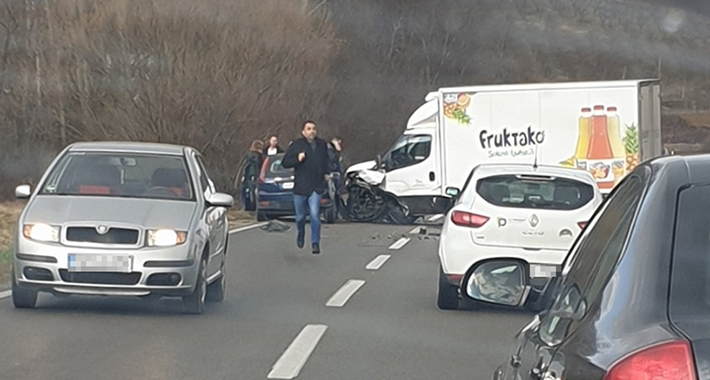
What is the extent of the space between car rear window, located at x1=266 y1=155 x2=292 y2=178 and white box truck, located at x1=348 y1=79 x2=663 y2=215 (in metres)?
2.22

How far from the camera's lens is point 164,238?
10555 millimetres

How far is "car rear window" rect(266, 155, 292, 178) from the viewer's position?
25.4 metres

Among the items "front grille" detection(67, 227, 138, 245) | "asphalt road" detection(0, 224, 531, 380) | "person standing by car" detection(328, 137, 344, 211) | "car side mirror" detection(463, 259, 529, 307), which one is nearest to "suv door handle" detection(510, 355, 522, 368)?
"car side mirror" detection(463, 259, 529, 307)

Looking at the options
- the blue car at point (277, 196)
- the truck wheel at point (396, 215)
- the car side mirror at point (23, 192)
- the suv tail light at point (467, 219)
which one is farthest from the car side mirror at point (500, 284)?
the truck wheel at point (396, 215)

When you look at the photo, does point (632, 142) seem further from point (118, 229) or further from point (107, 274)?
point (107, 274)

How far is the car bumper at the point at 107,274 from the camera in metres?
10.3

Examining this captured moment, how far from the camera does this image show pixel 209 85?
3155 cm

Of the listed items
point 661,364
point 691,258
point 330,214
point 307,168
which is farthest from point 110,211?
point 330,214

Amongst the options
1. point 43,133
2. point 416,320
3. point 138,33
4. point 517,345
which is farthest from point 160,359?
point 43,133

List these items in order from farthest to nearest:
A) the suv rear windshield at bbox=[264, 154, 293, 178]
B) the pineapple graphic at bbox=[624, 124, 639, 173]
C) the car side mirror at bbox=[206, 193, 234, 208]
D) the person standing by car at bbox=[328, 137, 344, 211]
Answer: the suv rear windshield at bbox=[264, 154, 293, 178], the person standing by car at bbox=[328, 137, 344, 211], the pineapple graphic at bbox=[624, 124, 639, 173], the car side mirror at bbox=[206, 193, 234, 208]

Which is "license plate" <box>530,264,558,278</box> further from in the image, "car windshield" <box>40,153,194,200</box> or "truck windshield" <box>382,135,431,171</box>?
"truck windshield" <box>382,135,431,171</box>

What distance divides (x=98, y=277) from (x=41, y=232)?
66 centimetres

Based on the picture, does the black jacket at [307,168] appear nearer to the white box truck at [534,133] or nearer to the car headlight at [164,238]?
the car headlight at [164,238]

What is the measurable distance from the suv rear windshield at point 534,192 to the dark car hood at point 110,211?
2953mm
